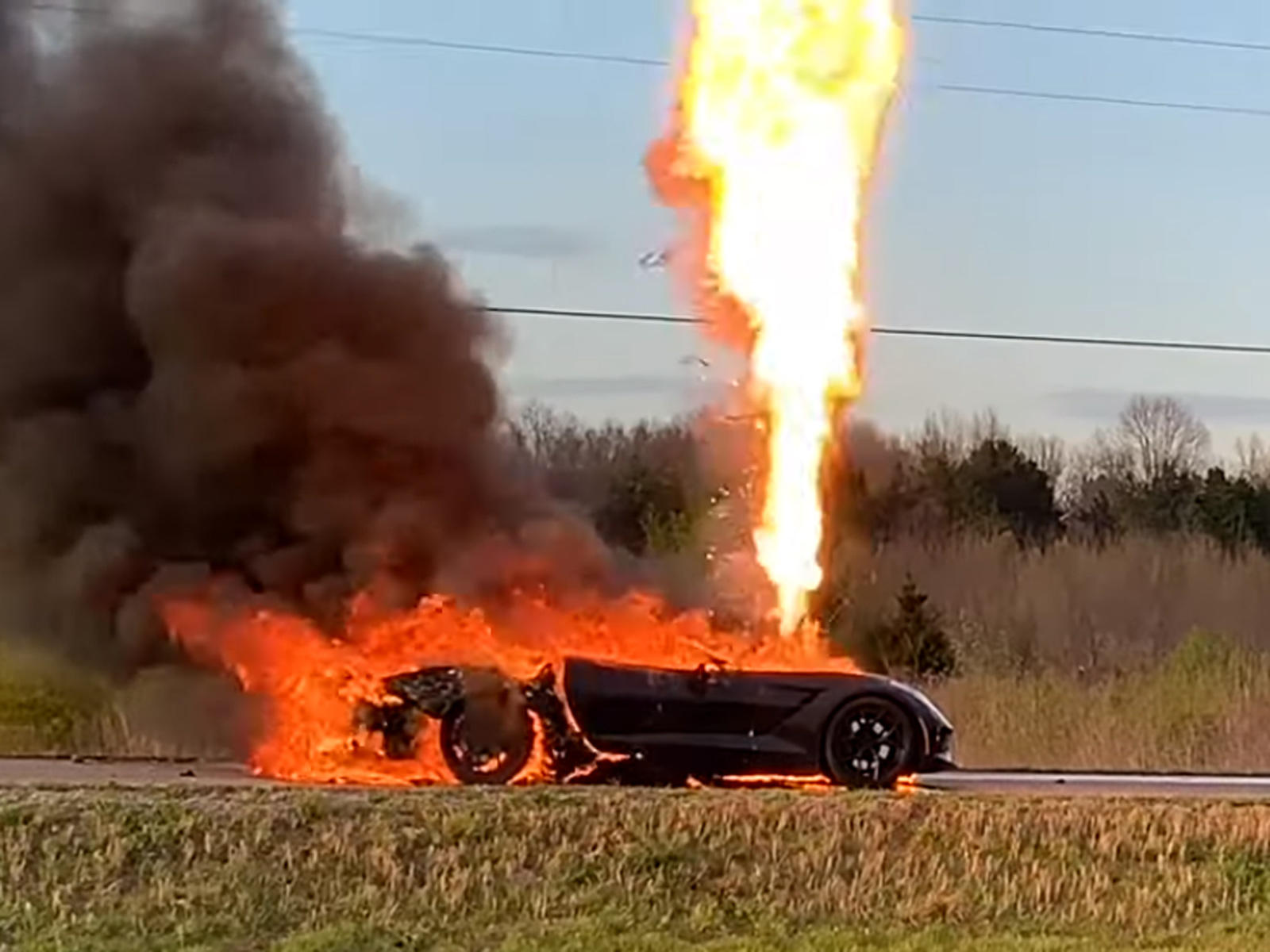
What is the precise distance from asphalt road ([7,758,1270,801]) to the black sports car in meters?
0.82

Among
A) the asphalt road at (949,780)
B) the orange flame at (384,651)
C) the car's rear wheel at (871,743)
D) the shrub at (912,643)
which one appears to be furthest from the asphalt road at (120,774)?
the shrub at (912,643)

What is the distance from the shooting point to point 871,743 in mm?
19266

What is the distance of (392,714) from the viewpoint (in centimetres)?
1931

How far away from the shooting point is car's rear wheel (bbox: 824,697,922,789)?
19094 mm

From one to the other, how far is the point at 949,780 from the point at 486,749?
5447 mm

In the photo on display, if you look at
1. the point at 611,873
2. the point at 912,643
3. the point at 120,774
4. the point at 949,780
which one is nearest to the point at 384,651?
the point at 120,774

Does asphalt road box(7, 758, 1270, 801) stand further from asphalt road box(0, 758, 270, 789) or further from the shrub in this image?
the shrub

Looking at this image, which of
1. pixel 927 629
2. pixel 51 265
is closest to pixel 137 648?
pixel 51 265

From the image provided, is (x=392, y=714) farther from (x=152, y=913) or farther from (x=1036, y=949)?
(x=1036, y=949)

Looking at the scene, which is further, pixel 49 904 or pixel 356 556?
pixel 356 556

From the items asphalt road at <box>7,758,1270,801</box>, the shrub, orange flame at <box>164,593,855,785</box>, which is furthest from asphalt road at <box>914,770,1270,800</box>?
the shrub

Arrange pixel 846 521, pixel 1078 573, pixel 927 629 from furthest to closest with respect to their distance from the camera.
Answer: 1. pixel 1078 573
2. pixel 846 521
3. pixel 927 629

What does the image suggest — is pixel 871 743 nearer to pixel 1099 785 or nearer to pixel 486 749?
pixel 486 749

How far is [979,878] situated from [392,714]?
18.2ft
